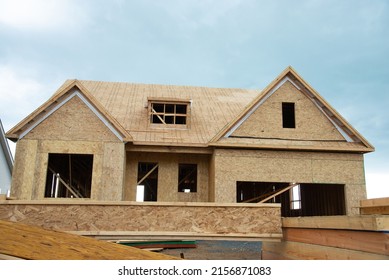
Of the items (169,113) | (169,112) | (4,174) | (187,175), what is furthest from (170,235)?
(4,174)

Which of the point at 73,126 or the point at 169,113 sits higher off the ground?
the point at 169,113

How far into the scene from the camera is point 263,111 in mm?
17578

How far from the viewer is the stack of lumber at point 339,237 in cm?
714

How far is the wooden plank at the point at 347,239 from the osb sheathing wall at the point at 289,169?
5.12 meters

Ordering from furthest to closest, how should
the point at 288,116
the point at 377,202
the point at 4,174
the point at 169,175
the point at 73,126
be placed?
the point at 4,174 < the point at 288,116 < the point at 169,175 < the point at 73,126 < the point at 377,202

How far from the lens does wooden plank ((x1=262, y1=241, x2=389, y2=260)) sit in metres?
7.70

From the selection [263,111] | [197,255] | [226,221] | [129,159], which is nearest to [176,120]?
[129,159]

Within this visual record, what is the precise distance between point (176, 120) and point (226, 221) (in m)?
8.83

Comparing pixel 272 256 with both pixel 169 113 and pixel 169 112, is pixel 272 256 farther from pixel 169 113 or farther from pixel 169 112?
pixel 169 112

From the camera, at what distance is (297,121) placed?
17797 millimetres

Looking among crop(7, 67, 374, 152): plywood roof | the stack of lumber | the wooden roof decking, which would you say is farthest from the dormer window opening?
the stack of lumber

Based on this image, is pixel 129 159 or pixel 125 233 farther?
pixel 129 159

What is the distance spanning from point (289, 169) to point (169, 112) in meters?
7.62
